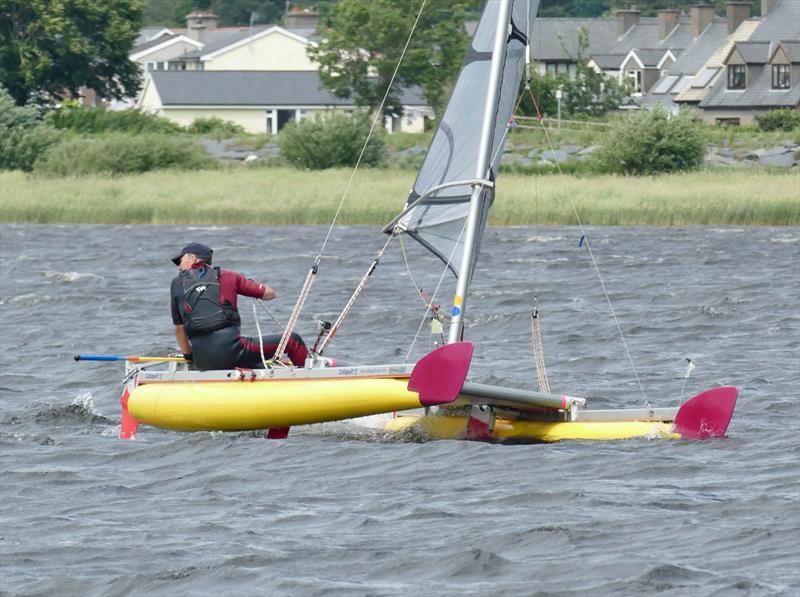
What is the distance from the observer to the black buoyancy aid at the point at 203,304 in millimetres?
15664

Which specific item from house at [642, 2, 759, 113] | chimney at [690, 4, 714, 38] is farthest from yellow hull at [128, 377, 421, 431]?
chimney at [690, 4, 714, 38]

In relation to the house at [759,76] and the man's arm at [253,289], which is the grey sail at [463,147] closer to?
the man's arm at [253,289]

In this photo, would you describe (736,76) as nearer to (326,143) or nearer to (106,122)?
(106,122)

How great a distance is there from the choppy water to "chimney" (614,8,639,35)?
9069cm

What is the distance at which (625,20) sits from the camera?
115 metres

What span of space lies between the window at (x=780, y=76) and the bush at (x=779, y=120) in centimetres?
758

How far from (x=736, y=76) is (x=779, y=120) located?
1146cm

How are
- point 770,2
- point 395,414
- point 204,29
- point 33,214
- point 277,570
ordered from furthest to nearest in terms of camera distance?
point 204,29
point 770,2
point 33,214
point 395,414
point 277,570

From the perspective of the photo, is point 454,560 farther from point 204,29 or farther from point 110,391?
point 204,29

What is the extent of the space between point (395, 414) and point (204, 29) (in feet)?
367

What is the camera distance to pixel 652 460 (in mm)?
14367

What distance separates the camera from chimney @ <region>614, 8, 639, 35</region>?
376 feet

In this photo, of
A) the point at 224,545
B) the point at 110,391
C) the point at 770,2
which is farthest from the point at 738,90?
the point at 224,545

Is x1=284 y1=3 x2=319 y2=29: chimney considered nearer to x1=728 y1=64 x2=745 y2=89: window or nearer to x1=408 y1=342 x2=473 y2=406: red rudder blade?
x1=728 y1=64 x2=745 y2=89: window
